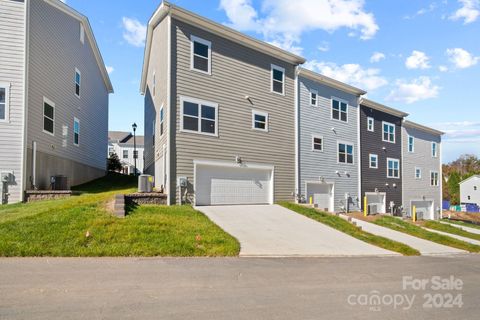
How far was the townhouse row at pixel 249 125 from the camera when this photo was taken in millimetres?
14664

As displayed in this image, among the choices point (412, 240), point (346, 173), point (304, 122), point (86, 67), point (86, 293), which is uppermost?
point (86, 67)

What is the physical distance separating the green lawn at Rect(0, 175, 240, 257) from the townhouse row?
361 centimetres

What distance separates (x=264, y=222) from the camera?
13.3m

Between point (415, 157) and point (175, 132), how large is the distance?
2446 centimetres

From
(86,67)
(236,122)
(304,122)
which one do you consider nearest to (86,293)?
(236,122)

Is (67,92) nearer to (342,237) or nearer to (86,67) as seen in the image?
(86,67)

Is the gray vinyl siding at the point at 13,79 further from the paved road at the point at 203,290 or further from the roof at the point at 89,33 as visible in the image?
the paved road at the point at 203,290

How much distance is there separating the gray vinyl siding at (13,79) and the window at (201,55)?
6760 millimetres

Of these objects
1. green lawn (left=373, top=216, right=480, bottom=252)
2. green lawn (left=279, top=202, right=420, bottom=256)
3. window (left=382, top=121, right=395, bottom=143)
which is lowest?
green lawn (left=373, top=216, right=480, bottom=252)

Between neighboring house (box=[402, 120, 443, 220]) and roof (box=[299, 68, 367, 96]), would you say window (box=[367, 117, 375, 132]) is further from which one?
neighboring house (box=[402, 120, 443, 220])

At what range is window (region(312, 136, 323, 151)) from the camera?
2059cm

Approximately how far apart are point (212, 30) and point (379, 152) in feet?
55.5

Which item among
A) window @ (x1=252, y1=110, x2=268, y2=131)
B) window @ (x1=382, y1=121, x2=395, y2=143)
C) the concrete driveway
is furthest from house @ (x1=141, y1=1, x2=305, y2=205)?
window @ (x1=382, y1=121, x2=395, y2=143)

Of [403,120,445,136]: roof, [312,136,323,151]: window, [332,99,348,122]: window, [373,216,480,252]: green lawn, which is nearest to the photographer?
[373,216,480,252]: green lawn
